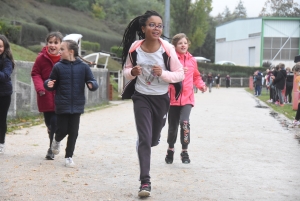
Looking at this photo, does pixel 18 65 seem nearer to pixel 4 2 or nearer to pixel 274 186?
pixel 274 186

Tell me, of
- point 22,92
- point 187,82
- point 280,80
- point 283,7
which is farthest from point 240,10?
point 187,82

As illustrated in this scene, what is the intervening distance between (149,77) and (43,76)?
7.84 ft

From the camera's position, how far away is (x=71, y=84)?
7266 millimetres

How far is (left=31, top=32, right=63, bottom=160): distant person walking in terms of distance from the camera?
25.7 feet

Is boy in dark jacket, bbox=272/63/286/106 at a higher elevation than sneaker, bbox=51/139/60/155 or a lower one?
higher

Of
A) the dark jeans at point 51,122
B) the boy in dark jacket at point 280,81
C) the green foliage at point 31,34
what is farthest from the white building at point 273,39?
the dark jeans at point 51,122

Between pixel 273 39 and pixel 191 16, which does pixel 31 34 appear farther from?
pixel 273 39

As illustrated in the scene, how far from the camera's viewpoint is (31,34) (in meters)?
31.4

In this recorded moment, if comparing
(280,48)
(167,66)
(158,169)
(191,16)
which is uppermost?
(191,16)

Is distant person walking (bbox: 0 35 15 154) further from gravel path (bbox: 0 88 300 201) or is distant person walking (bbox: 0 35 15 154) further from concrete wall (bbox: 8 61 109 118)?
concrete wall (bbox: 8 61 109 118)

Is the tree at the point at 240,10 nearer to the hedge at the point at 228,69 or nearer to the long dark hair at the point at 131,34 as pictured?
the hedge at the point at 228,69

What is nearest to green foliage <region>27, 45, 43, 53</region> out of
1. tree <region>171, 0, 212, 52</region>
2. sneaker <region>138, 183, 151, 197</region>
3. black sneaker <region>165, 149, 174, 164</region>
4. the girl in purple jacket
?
the girl in purple jacket

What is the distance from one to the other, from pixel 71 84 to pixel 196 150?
9.52ft

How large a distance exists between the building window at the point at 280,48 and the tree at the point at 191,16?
905 centimetres
